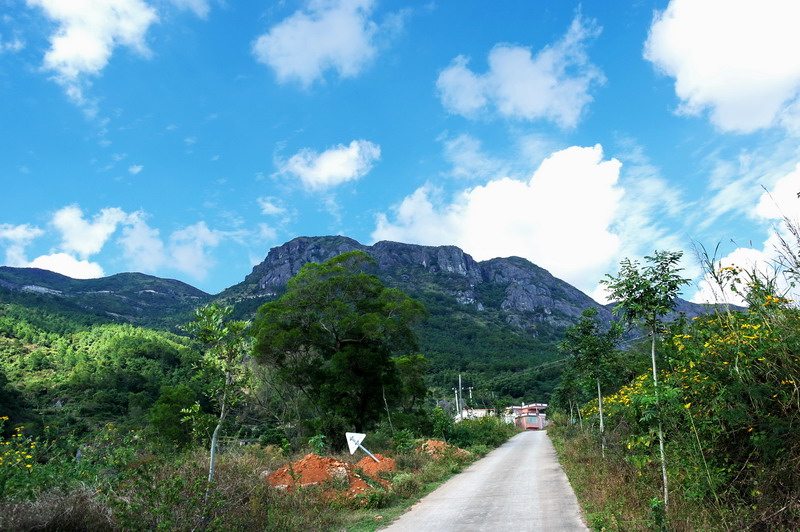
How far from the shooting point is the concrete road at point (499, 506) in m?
7.85

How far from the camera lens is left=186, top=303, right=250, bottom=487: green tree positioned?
6836 mm

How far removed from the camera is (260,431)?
41.1 meters

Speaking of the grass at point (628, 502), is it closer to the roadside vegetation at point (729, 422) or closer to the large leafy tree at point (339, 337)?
the roadside vegetation at point (729, 422)

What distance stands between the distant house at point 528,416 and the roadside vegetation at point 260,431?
47890 millimetres

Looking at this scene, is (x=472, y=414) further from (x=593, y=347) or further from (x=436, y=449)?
(x=593, y=347)

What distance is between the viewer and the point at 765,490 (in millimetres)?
4555

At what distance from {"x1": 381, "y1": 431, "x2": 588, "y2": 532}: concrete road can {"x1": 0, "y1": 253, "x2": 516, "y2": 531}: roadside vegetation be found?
71 cm

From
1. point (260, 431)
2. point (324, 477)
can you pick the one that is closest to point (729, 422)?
point (324, 477)

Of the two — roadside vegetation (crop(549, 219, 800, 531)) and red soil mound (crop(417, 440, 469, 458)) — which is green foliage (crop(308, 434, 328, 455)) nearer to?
red soil mound (crop(417, 440, 469, 458))

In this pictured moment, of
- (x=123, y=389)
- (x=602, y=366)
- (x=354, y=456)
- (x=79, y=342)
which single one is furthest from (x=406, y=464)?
(x=79, y=342)

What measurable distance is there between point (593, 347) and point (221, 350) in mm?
11262

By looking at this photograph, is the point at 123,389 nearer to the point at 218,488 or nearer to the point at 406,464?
the point at 406,464

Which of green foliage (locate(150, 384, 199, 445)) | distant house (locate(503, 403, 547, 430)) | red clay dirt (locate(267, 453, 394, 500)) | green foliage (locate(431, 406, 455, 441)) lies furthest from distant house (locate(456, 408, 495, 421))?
red clay dirt (locate(267, 453, 394, 500))

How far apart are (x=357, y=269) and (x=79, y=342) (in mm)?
92382
